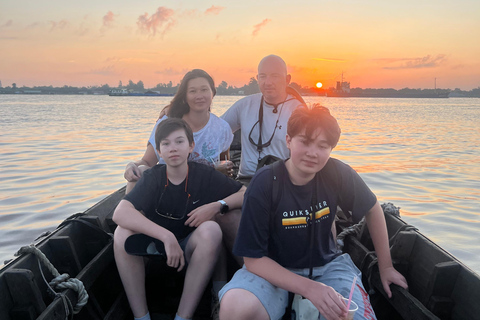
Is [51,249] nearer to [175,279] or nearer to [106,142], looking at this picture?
[175,279]

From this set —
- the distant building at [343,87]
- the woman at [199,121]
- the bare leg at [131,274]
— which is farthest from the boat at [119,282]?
the distant building at [343,87]

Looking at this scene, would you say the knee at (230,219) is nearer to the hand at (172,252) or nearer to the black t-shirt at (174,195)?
the black t-shirt at (174,195)

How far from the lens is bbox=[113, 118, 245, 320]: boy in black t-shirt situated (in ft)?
7.77

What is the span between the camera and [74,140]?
15953 mm

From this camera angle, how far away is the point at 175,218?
8.80 feet

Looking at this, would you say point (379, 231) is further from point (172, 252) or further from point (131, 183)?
point (131, 183)

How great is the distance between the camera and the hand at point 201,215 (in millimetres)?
2583

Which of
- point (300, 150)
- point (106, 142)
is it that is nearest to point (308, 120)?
point (300, 150)

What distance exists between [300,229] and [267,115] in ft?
7.62

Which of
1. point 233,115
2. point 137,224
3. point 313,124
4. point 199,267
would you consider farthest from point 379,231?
point 233,115

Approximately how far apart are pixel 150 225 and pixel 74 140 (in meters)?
15.1

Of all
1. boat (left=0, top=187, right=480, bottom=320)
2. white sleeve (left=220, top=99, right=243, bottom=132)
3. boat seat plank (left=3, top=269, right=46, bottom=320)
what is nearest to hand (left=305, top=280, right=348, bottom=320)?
boat (left=0, top=187, right=480, bottom=320)

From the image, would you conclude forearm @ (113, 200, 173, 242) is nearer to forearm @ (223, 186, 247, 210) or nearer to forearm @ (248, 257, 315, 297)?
forearm @ (223, 186, 247, 210)

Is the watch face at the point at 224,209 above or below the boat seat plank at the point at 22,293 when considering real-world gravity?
above
